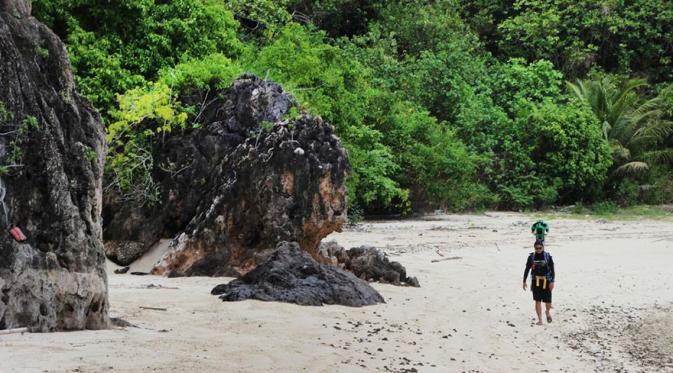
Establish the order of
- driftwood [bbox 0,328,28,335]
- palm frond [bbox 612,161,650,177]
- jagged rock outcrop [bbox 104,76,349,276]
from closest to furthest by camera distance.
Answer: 1. driftwood [bbox 0,328,28,335]
2. jagged rock outcrop [bbox 104,76,349,276]
3. palm frond [bbox 612,161,650,177]

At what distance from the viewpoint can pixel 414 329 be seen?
9102 millimetres

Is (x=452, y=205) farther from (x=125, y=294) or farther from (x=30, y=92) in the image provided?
(x=30, y=92)

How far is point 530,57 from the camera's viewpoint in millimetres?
36438

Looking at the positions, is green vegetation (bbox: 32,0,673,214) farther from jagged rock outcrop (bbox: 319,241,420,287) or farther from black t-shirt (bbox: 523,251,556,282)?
black t-shirt (bbox: 523,251,556,282)

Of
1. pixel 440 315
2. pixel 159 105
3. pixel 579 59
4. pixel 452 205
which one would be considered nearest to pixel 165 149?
pixel 159 105

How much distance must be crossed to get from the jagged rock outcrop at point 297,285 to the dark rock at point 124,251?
313 cm

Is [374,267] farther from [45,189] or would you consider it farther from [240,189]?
[45,189]

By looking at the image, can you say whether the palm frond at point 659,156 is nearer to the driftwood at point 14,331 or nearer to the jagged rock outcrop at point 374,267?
the jagged rock outcrop at point 374,267

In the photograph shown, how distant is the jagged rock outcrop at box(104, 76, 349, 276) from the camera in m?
12.2

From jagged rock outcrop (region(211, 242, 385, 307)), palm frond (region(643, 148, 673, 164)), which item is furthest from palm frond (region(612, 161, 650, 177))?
jagged rock outcrop (region(211, 242, 385, 307))

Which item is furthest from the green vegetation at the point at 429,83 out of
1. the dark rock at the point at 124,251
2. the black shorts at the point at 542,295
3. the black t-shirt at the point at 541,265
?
the black shorts at the point at 542,295

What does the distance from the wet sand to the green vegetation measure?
14.9 ft

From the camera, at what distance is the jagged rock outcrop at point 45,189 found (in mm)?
5992

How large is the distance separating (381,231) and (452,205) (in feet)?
18.9
